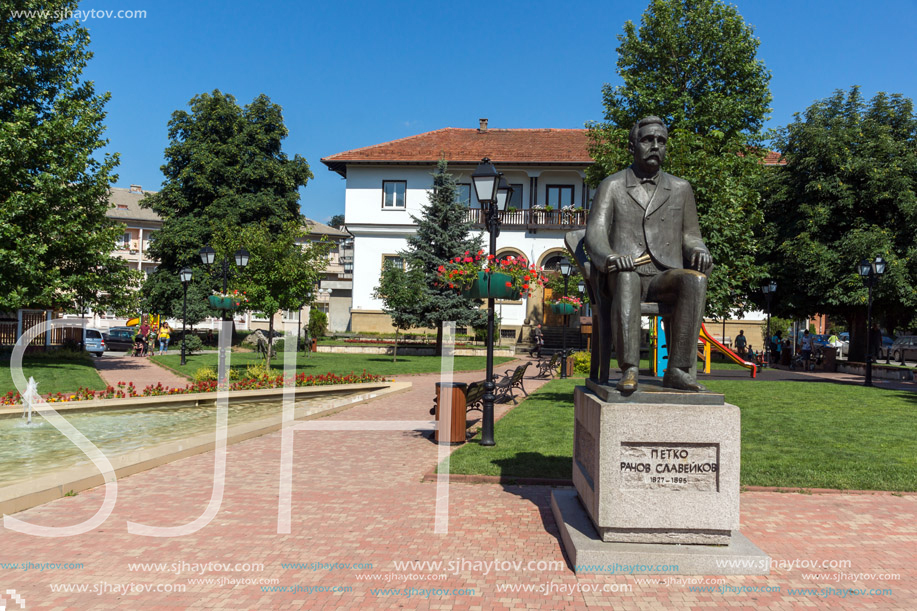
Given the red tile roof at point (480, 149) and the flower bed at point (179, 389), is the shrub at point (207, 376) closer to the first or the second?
the flower bed at point (179, 389)

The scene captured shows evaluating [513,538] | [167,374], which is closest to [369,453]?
[513,538]

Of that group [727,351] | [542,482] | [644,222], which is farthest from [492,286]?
[727,351]

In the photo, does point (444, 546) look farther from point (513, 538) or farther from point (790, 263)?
point (790, 263)

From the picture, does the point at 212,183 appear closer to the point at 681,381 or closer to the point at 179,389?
the point at 179,389

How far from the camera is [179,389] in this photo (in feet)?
47.9

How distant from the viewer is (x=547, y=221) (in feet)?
134

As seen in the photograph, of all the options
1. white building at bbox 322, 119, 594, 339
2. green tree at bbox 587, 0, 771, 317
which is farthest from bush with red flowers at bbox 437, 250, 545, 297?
white building at bbox 322, 119, 594, 339

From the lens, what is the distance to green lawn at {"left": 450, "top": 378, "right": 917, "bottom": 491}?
7.91m

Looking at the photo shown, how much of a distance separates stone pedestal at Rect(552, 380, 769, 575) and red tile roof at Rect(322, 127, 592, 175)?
1425 inches

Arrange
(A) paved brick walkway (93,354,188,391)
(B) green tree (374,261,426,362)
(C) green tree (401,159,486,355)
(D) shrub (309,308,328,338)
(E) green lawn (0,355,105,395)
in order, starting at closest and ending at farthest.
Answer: (E) green lawn (0,355,105,395)
(A) paved brick walkway (93,354,188,391)
(B) green tree (374,261,426,362)
(C) green tree (401,159,486,355)
(D) shrub (309,308,328,338)

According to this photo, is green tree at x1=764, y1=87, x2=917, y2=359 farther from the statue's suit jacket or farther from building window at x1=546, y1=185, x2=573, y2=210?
the statue's suit jacket

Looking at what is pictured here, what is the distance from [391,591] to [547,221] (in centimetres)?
3759

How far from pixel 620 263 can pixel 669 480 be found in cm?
170

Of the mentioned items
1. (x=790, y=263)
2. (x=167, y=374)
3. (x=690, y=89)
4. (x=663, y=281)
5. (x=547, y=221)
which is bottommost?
(x=167, y=374)
